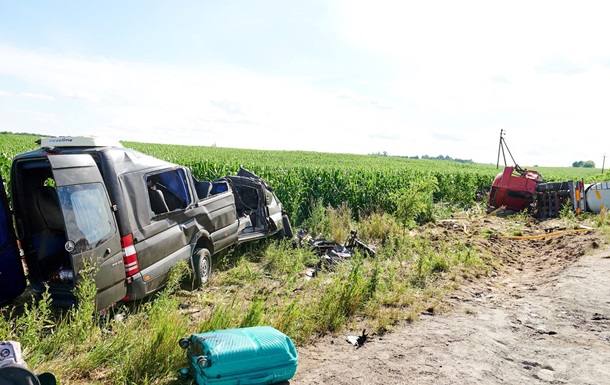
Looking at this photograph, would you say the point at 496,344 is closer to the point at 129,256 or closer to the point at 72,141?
the point at 129,256

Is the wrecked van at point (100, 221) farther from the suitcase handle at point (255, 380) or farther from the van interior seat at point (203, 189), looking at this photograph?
the suitcase handle at point (255, 380)

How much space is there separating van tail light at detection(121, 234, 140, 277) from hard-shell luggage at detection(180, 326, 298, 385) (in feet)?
5.91

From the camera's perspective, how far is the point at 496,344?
562 cm

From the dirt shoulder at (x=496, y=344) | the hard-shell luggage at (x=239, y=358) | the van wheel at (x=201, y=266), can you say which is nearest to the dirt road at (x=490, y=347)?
the dirt shoulder at (x=496, y=344)

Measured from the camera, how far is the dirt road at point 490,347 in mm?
4691

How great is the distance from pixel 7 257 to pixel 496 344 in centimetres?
626

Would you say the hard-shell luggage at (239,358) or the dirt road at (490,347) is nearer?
the hard-shell luggage at (239,358)

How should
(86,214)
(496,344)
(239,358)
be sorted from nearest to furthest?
(239,358) → (86,214) → (496,344)

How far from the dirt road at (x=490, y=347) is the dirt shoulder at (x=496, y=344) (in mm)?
11

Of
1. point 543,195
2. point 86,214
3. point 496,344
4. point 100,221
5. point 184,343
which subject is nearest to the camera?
point 184,343

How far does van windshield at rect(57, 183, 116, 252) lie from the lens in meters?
5.06

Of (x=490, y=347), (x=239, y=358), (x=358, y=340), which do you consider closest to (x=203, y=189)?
(x=358, y=340)

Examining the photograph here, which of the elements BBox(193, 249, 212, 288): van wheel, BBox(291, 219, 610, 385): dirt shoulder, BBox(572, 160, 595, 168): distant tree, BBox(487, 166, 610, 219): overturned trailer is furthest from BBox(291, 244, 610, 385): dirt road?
BBox(572, 160, 595, 168): distant tree

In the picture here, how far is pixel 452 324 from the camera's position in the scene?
6.28m
